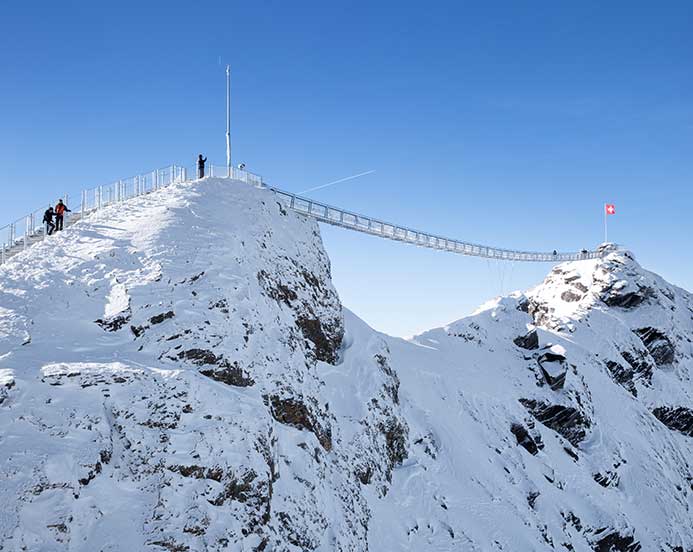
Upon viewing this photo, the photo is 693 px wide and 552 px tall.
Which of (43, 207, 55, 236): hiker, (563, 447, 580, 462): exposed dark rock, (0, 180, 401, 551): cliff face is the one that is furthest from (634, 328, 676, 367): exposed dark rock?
(43, 207, 55, 236): hiker

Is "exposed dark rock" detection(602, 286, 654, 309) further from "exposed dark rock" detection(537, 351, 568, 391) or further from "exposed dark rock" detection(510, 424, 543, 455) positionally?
"exposed dark rock" detection(510, 424, 543, 455)

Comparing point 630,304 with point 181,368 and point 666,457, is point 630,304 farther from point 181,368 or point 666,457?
point 181,368

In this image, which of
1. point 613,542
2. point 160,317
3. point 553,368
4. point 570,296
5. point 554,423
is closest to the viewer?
point 160,317

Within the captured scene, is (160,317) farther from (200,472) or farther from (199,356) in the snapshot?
(200,472)

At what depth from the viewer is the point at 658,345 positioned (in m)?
56.4

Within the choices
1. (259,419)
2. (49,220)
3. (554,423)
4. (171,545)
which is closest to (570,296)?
(554,423)

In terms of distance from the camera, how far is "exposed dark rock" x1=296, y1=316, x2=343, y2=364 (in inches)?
913

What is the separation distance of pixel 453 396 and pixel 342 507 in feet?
55.7

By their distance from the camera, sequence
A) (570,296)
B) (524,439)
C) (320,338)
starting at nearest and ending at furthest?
(320,338) → (524,439) → (570,296)

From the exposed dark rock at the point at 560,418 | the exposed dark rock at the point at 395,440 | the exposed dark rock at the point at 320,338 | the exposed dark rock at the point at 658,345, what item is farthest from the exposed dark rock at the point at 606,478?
the exposed dark rock at the point at 658,345

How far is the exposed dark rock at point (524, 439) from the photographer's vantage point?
3412 cm

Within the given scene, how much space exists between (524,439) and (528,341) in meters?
12.5

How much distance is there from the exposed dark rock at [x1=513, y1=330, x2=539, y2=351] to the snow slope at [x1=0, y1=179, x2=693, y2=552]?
2.28m

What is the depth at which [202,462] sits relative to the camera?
45.9ft
